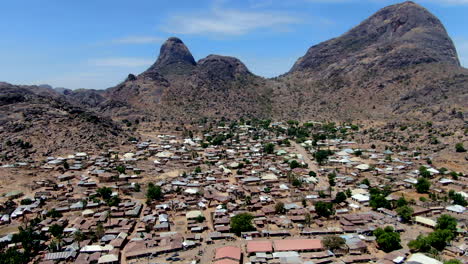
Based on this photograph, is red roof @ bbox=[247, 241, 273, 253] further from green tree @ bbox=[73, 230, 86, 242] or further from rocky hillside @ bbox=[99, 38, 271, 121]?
rocky hillside @ bbox=[99, 38, 271, 121]

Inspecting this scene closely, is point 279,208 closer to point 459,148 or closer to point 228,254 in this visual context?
point 228,254

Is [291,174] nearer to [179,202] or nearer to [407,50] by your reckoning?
[179,202]

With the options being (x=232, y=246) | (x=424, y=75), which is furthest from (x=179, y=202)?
(x=424, y=75)

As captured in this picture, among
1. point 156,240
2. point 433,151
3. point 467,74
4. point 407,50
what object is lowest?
point 156,240

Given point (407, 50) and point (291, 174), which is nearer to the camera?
point (291, 174)

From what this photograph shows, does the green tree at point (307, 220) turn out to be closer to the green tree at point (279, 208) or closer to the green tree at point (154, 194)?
the green tree at point (279, 208)

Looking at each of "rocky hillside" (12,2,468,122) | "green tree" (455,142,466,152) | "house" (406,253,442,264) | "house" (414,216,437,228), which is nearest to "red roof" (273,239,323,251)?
"house" (406,253,442,264)

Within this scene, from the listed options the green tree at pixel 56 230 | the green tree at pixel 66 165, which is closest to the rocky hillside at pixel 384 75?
the green tree at pixel 66 165
